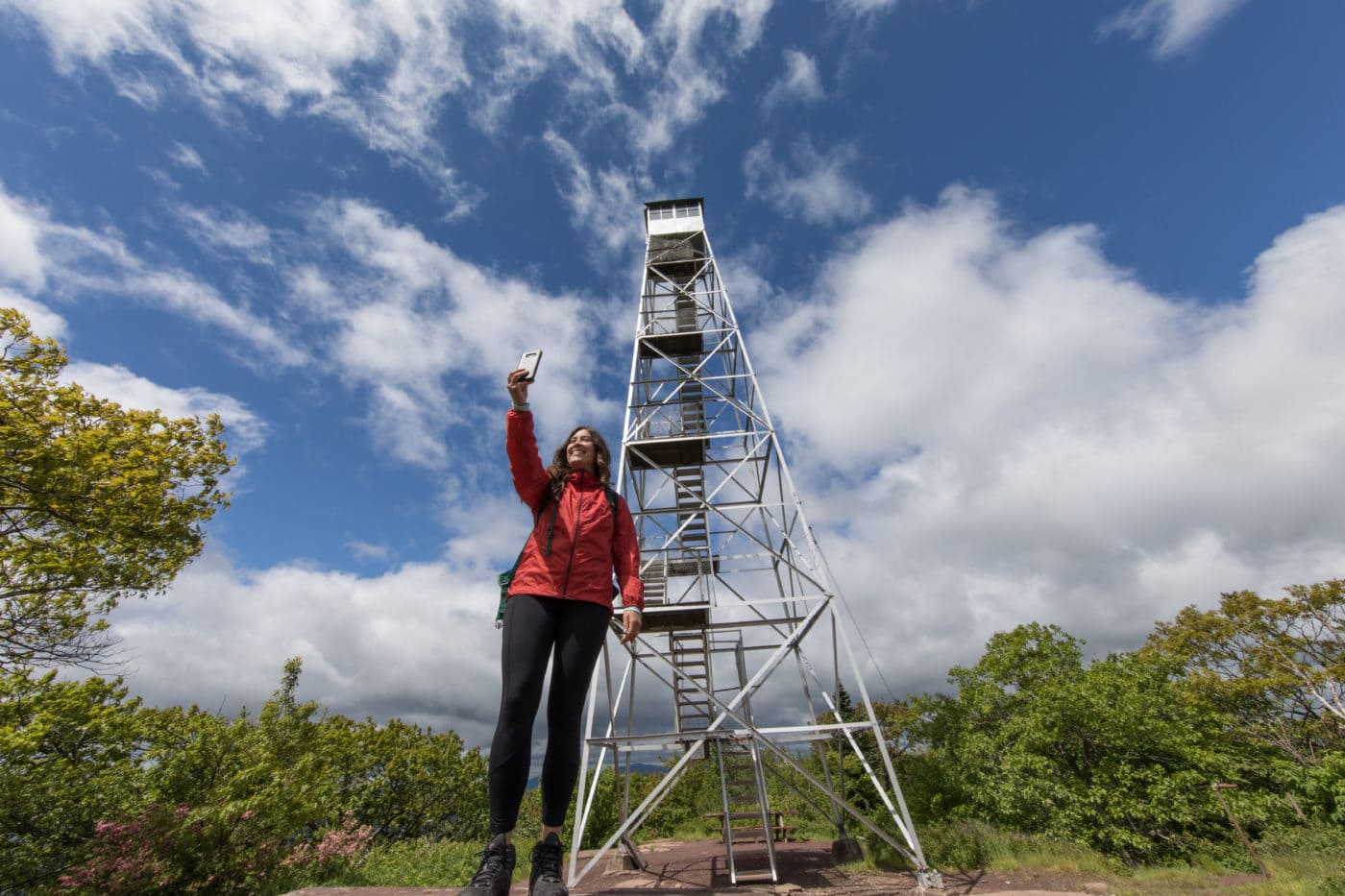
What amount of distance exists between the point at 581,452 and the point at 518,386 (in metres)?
0.67

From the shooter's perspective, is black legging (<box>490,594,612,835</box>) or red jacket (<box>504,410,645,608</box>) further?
red jacket (<box>504,410,645,608</box>)

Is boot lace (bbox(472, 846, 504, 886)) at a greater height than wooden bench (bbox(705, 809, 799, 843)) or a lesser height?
greater

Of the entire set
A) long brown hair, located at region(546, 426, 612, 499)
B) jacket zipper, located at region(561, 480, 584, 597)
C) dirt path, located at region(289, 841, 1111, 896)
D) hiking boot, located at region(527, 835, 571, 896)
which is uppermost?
long brown hair, located at region(546, 426, 612, 499)

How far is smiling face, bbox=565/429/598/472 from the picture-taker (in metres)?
3.26

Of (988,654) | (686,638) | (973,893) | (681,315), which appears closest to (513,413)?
(973,893)

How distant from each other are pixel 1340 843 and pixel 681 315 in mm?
18266

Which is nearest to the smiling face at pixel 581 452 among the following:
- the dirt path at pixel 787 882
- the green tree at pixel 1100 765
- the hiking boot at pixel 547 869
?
the hiking boot at pixel 547 869

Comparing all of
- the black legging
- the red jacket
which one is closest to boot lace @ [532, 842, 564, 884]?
the black legging

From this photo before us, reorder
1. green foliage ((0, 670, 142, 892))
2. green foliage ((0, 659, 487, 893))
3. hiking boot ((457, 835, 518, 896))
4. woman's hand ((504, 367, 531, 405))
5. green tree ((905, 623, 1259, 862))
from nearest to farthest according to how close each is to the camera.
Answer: hiking boot ((457, 835, 518, 896)) → woman's hand ((504, 367, 531, 405)) → green foliage ((0, 659, 487, 893)) → green foliage ((0, 670, 142, 892)) → green tree ((905, 623, 1259, 862))

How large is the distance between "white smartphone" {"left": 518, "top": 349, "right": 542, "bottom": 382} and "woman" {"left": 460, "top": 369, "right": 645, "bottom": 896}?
0.04m

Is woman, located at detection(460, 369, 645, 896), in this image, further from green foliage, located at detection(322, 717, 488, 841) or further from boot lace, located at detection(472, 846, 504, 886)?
green foliage, located at detection(322, 717, 488, 841)

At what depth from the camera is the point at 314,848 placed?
24.0ft

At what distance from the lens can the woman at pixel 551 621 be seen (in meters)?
2.44

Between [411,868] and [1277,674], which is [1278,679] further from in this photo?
[411,868]
